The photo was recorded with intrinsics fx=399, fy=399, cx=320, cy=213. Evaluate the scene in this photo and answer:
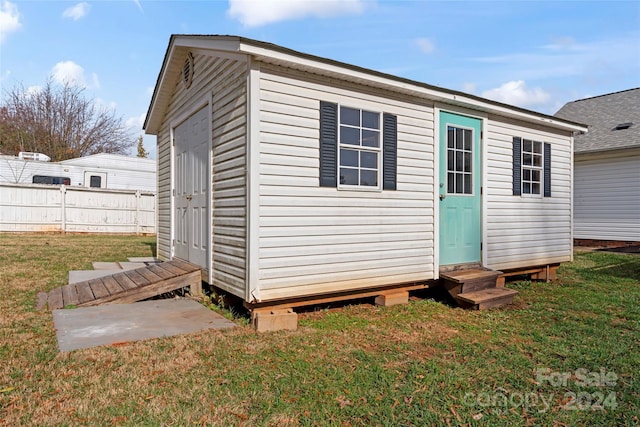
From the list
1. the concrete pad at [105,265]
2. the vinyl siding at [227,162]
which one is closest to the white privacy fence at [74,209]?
the concrete pad at [105,265]

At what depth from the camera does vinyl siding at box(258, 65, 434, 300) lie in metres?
4.27

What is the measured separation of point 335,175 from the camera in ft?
15.5

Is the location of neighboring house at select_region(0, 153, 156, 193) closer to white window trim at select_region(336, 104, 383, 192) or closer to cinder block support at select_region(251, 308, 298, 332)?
white window trim at select_region(336, 104, 383, 192)

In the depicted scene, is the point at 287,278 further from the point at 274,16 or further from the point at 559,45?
the point at 559,45

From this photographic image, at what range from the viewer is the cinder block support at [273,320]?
4.04m

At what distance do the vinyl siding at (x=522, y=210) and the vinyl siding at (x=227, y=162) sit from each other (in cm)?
399

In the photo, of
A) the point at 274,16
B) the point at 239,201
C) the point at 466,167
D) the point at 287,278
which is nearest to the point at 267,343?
the point at 287,278

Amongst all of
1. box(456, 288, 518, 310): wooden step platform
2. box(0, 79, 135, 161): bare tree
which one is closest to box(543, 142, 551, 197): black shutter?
box(456, 288, 518, 310): wooden step platform

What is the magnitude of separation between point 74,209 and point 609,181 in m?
18.4

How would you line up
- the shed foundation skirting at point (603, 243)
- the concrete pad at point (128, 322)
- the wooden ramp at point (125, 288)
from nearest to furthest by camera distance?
1. the concrete pad at point (128, 322)
2. the wooden ramp at point (125, 288)
3. the shed foundation skirting at point (603, 243)

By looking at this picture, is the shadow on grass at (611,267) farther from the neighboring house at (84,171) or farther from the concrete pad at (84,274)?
the neighboring house at (84,171)

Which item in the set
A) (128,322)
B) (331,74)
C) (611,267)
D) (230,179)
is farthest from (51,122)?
(611,267)

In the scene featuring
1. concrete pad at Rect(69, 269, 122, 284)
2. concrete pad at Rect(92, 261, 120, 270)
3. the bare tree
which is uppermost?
the bare tree

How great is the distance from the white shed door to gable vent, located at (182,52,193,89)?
57 cm
